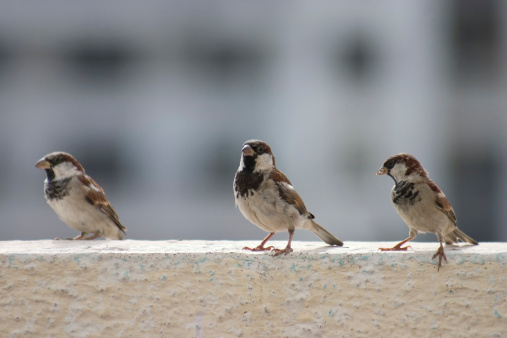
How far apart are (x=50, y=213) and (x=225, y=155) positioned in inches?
55.0

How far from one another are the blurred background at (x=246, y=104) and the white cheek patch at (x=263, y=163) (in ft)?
9.77

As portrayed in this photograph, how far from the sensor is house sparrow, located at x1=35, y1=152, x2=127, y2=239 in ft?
7.02

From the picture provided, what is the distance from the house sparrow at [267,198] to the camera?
5.51ft

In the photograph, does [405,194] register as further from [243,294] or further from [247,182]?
→ [243,294]

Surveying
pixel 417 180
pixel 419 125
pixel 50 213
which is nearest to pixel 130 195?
pixel 50 213

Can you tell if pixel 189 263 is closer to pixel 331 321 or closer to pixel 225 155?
pixel 331 321

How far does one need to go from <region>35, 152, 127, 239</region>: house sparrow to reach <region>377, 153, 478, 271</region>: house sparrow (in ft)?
3.06

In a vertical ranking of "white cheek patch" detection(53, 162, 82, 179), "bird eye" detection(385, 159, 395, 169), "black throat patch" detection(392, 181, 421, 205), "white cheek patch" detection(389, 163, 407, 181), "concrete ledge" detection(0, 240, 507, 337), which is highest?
"bird eye" detection(385, 159, 395, 169)

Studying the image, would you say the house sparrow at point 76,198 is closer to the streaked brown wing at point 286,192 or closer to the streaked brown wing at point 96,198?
the streaked brown wing at point 96,198

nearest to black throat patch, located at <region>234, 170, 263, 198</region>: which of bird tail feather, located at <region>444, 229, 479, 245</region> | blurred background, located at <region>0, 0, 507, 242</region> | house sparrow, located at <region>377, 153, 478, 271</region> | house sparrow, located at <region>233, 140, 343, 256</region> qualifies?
house sparrow, located at <region>233, 140, 343, 256</region>

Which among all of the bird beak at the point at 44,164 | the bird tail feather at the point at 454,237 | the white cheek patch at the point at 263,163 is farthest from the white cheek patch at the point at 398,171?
the bird beak at the point at 44,164

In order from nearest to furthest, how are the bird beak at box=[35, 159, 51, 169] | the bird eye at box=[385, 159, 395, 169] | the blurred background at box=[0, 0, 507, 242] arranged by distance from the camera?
the bird eye at box=[385, 159, 395, 169] < the bird beak at box=[35, 159, 51, 169] < the blurred background at box=[0, 0, 507, 242]

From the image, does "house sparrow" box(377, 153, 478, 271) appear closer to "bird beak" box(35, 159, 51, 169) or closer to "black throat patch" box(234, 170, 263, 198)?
"black throat patch" box(234, 170, 263, 198)

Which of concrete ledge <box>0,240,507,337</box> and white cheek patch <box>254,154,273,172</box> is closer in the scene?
Result: concrete ledge <box>0,240,507,337</box>
